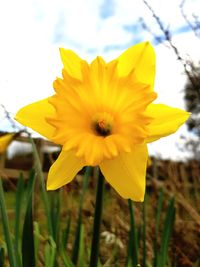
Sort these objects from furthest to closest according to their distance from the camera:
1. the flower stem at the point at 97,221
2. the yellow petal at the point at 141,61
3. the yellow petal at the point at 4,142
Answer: the yellow petal at the point at 4,142 < the yellow petal at the point at 141,61 < the flower stem at the point at 97,221

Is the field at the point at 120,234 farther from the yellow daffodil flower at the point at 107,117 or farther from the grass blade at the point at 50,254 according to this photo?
the yellow daffodil flower at the point at 107,117

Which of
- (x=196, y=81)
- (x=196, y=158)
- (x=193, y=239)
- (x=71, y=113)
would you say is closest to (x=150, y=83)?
(x=71, y=113)

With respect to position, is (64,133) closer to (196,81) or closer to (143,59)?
(143,59)

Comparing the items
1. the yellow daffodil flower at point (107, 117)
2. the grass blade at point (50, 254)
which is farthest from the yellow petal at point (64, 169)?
the grass blade at point (50, 254)

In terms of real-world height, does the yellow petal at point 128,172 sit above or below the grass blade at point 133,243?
above

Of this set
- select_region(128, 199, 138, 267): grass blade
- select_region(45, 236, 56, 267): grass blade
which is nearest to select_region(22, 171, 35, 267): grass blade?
select_region(45, 236, 56, 267): grass blade

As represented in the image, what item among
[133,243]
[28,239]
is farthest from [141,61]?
[133,243]

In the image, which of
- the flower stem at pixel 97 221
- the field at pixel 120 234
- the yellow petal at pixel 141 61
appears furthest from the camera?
the field at pixel 120 234

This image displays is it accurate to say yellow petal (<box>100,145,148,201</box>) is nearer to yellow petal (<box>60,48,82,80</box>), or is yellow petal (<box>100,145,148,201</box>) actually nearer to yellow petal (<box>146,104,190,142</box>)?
yellow petal (<box>146,104,190,142</box>)
